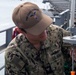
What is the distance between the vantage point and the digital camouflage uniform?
105 inches

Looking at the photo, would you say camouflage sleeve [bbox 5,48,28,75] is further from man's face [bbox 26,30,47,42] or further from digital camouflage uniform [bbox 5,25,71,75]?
man's face [bbox 26,30,47,42]

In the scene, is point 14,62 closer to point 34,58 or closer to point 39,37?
point 34,58

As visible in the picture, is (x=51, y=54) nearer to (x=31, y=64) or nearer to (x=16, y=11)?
(x=31, y=64)

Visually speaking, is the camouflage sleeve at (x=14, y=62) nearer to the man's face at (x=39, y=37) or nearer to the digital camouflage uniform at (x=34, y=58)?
the digital camouflage uniform at (x=34, y=58)

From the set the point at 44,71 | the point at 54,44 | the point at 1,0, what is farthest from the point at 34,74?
the point at 1,0

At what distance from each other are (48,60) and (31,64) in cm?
15

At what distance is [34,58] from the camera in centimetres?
271

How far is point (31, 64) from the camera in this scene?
270 centimetres

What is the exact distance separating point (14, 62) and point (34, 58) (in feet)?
0.59

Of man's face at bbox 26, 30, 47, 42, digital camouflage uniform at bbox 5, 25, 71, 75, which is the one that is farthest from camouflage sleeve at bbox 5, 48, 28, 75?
man's face at bbox 26, 30, 47, 42

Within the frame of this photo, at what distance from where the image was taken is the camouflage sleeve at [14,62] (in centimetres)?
267

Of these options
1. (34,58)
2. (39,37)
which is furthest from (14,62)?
(39,37)

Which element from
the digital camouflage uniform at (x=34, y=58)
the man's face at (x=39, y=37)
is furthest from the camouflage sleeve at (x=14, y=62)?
the man's face at (x=39, y=37)

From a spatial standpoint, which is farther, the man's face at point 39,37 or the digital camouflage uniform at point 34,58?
the digital camouflage uniform at point 34,58
